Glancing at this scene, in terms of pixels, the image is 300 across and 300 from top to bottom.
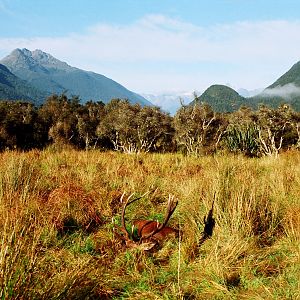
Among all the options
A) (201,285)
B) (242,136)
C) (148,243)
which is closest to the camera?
(201,285)

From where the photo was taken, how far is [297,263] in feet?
12.7

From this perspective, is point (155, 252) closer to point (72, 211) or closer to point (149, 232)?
point (149, 232)

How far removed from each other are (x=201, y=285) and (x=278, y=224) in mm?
2010

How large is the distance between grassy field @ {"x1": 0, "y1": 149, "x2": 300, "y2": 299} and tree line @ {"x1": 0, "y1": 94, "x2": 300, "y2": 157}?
18816 mm

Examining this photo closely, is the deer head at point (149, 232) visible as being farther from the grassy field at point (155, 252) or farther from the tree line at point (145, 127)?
the tree line at point (145, 127)

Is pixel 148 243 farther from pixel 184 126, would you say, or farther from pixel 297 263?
pixel 184 126

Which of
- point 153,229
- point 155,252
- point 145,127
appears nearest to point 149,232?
point 153,229

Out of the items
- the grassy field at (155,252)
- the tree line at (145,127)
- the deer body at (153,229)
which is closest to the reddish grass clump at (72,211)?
the grassy field at (155,252)

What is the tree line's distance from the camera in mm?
29016

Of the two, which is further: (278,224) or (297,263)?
(278,224)

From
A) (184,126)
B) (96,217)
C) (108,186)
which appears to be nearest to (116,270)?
(96,217)

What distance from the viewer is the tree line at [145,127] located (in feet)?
95.2

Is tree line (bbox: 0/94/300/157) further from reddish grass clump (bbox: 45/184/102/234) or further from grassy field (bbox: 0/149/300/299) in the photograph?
reddish grass clump (bbox: 45/184/102/234)

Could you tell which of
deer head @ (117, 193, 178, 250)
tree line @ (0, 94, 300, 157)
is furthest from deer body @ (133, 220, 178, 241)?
tree line @ (0, 94, 300, 157)
